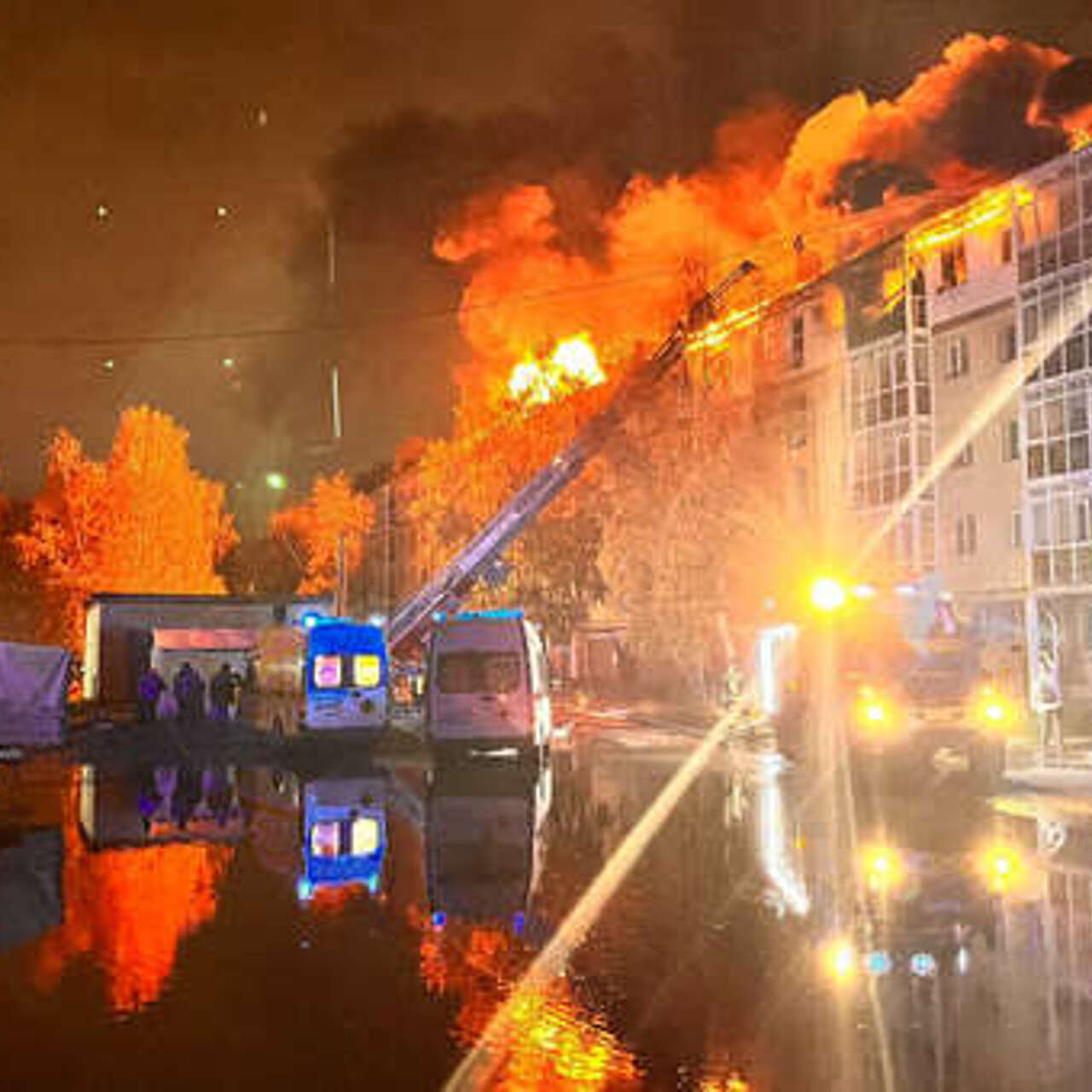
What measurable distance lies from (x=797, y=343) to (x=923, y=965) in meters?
49.3

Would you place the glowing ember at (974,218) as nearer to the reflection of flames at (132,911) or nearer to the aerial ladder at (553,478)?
the aerial ladder at (553,478)

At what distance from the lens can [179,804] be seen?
18.4m

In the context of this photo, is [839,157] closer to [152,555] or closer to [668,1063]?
[152,555]

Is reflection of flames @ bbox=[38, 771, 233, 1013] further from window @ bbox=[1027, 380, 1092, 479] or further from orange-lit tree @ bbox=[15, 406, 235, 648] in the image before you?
orange-lit tree @ bbox=[15, 406, 235, 648]

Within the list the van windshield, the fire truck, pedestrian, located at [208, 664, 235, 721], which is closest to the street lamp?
the fire truck

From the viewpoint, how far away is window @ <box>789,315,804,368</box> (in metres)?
55.1

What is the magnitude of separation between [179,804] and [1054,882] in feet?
38.1

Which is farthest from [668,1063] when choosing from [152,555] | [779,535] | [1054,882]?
[152,555]

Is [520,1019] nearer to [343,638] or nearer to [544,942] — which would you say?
[544,942]

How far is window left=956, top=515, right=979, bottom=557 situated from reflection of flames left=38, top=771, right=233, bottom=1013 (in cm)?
3602

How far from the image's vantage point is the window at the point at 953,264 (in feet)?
150

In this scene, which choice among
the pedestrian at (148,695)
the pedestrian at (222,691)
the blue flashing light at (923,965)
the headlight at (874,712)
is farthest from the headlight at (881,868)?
the pedestrian at (222,691)

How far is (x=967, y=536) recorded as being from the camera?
45.7 m

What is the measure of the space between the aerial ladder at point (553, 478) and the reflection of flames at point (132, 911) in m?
22.7
